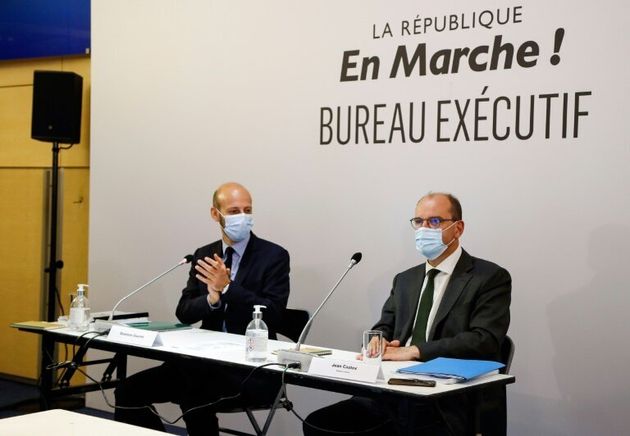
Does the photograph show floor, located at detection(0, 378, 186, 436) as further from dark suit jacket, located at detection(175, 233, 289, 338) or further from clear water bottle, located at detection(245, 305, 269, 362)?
clear water bottle, located at detection(245, 305, 269, 362)

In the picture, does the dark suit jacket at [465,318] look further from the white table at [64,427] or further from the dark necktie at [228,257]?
the white table at [64,427]

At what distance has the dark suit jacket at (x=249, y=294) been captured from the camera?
4264 millimetres

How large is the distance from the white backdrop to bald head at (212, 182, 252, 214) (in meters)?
0.67

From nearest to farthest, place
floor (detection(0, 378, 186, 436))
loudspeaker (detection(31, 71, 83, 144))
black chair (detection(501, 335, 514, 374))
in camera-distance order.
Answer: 1. black chair (detection(501, 335, 514, 374))
2. floor (detection(0, 378, 186, 436))
3. loudspeaker (detection(31, 71, 83, 144))

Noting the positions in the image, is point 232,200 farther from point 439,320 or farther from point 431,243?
point 439,320

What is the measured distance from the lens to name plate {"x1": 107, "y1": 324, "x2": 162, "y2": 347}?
3814 mm

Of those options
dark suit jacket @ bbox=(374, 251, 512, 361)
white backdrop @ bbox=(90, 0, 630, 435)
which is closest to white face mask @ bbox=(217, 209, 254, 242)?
white backdrop @ bbox=(90, 0, 630, 435)

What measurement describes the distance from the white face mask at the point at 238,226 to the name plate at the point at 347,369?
1413 mm

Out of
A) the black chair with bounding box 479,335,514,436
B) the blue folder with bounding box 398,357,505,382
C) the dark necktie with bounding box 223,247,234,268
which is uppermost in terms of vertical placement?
the dark necktie with bounding box 223,247,234,268

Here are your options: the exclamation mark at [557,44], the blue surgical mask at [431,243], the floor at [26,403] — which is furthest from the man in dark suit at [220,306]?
the exclamation mark at [557,44]

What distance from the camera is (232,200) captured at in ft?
14.9

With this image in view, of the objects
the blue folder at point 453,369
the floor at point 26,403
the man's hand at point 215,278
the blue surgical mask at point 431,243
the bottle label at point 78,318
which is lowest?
the floor at point 26,403

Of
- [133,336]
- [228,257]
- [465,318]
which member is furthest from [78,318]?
[465,318]

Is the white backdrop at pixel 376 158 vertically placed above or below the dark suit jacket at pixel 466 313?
above
